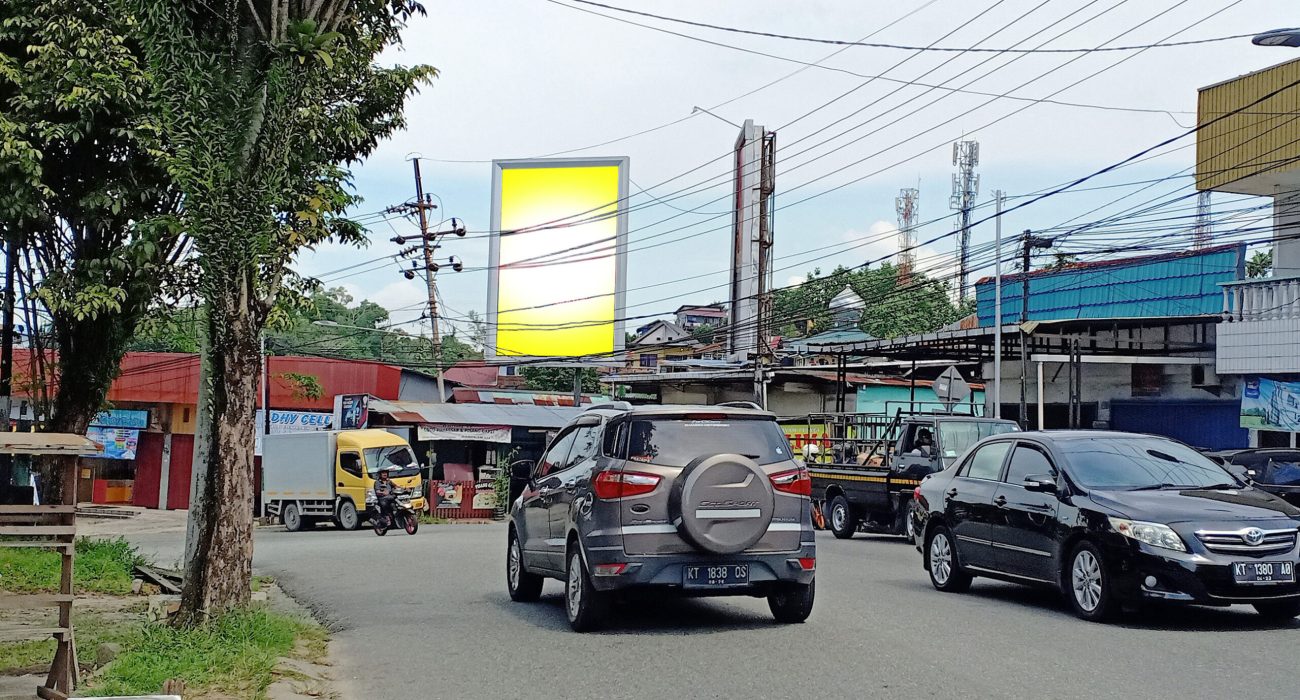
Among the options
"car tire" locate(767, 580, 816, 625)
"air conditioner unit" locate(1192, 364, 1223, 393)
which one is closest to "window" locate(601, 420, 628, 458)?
"car tire" locate(767, 580, 816, 625)

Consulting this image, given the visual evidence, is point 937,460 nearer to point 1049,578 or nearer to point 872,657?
point 1049,578

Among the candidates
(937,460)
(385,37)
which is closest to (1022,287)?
(937,460)

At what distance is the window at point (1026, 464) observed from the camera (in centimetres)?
1151

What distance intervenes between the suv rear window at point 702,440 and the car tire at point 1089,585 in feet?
8.57

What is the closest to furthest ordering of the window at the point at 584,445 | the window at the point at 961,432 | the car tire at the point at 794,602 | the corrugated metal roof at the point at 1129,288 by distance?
1. the car tire at the point at 794,602
2. the window at the point at 584,445
3. the window at the point at 961,432
4. the corrugated metal roof at the point at 1129,288

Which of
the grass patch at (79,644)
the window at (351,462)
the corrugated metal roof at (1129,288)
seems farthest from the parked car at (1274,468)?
the window at (351,462)

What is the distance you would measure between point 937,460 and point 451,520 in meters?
24.3

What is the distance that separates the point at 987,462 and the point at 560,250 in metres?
31.0

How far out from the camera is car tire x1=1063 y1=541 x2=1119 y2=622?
33.3 feet

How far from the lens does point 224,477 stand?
9.52 meters

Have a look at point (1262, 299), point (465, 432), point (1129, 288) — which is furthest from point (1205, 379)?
point (465, 432)

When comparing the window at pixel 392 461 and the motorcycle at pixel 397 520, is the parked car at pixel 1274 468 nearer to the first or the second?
the motorcycle at pixel 397 520

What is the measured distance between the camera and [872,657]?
8.66 meters

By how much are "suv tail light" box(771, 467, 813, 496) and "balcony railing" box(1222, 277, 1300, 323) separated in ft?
63.3
